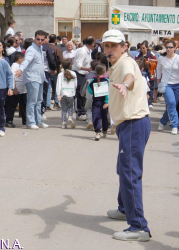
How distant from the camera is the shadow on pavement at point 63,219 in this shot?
441cm

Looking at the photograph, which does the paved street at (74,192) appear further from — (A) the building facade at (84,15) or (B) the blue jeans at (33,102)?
(A) the building facade at (84,15)

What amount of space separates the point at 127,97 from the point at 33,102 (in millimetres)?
6089

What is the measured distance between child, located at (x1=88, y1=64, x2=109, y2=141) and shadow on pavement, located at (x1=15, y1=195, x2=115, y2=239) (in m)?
3.98

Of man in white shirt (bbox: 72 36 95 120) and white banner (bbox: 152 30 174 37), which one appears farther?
white banner (bbox: 152 30 174 37)

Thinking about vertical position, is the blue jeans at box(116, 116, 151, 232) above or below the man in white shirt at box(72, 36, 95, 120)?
below

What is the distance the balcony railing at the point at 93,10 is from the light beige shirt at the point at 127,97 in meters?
37.6

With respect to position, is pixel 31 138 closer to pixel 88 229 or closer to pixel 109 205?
pixel 109 205

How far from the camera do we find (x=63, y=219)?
4.68 meters

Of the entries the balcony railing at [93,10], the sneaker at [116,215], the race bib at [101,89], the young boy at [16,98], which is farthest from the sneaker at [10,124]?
the balcony railing at [93,10]

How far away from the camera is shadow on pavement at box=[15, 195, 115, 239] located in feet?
14.5

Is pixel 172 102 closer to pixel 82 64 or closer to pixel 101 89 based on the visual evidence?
pixel 101 89

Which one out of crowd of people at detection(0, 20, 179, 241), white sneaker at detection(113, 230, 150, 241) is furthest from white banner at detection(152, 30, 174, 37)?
white sneaker at detection(113, 230, 150, 241)

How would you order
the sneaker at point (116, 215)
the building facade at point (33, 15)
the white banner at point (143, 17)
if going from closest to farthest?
the sneaker at point (116, 215), the white banner at point (143, 17), the building facade at point (33, 15)

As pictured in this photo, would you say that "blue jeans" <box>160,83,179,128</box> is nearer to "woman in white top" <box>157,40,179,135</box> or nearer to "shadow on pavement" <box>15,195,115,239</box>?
"woman in white top" <box>157,40,179,135</box>
